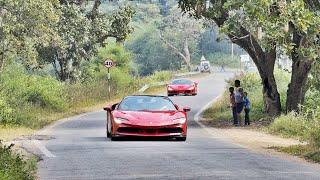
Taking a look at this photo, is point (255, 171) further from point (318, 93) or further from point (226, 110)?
point (226, 110)

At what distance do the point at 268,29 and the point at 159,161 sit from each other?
1010 cm

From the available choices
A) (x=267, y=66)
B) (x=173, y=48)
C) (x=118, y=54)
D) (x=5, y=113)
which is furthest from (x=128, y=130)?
(x=173, y=48)

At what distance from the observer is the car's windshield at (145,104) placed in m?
23.5

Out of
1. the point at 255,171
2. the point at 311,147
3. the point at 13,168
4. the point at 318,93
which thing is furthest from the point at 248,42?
the point at 13,168

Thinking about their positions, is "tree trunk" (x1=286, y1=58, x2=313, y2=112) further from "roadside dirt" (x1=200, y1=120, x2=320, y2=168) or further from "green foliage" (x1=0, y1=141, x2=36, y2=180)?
"green foliage" (x1=0, y1=141, x2=36, y2=180)

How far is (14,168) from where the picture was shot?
13.3 m

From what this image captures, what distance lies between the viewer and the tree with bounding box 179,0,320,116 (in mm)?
24219

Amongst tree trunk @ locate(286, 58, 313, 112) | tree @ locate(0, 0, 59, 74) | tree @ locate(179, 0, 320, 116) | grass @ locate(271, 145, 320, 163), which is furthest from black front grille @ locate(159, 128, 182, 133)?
tree @ locate(0, 0, 59, 74)

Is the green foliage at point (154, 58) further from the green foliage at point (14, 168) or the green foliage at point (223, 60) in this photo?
the green foliage at point (14, 168)

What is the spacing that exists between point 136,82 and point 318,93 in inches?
1496

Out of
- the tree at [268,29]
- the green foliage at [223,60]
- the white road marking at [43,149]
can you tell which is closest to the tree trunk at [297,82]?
the tree at [268,29]

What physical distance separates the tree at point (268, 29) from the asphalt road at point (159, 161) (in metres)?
3.78

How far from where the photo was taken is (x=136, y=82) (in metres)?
71.9

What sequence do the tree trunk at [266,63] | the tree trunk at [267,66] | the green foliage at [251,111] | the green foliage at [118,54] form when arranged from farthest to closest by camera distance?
the green foliage at [118,54]
the green foliage at [251,111]
the tree trunk at [267,66]
the tree trunk at [266,63]
